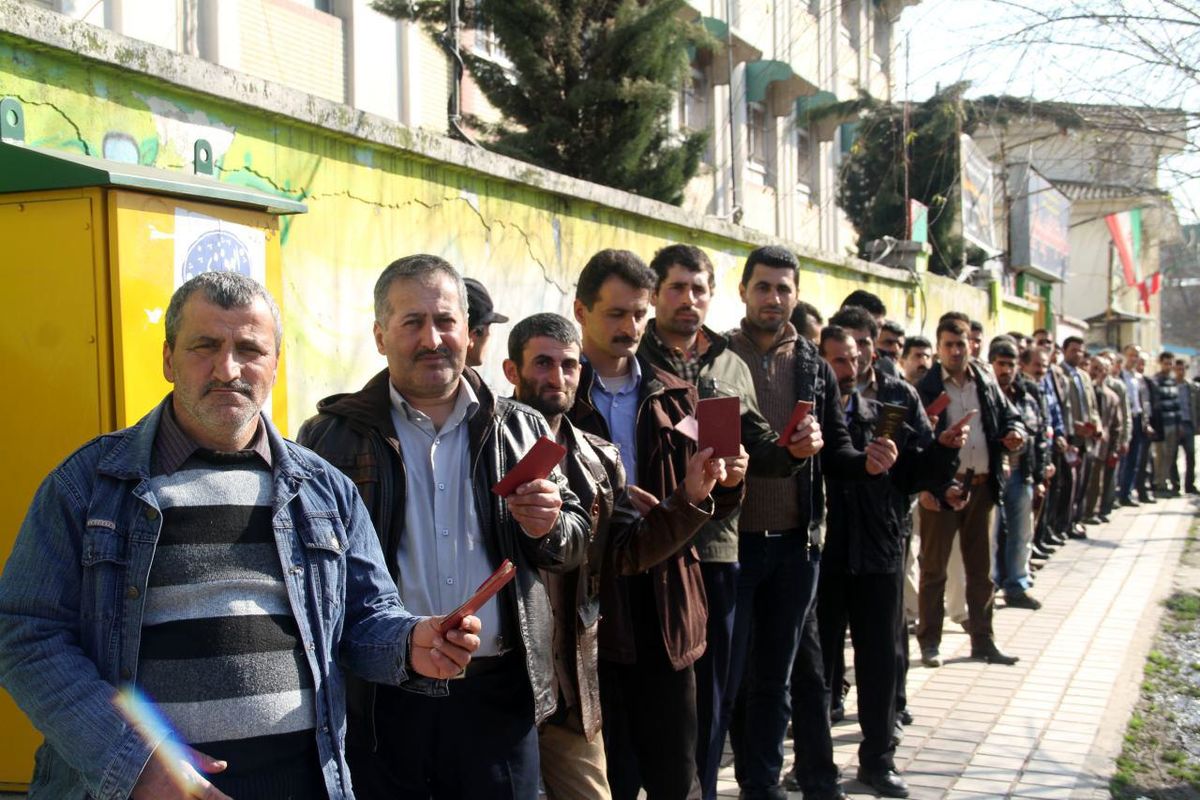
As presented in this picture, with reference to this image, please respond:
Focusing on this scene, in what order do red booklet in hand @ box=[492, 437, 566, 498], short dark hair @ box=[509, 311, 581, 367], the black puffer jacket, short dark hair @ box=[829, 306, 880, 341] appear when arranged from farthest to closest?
1. the black puffer jacket
2. short dark hair @ box=[829, 306, 880, 341]
3. short dark hair @ box=[509, 311, 581, 367]
4. red booklet in hand @ box=[492, 437, 566, 498]

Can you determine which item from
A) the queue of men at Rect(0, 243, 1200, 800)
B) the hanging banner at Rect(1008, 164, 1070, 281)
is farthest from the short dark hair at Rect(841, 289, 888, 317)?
the hanging banner at Rect(1008, 164, 1070, 281)

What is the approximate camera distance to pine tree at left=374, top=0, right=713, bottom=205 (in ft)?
39.0

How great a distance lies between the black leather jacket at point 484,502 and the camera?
3131mm

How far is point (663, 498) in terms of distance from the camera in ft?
14.4

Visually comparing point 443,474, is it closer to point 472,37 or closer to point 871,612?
point 871,612

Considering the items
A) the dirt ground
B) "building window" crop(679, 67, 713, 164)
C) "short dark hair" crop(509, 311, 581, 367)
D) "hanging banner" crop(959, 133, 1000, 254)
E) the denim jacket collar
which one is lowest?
the dirt ground

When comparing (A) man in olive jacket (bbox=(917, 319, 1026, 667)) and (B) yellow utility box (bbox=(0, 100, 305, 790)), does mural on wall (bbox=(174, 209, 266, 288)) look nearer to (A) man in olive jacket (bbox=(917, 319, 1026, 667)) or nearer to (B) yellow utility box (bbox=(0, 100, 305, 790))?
(B) yellow utility box (bbox=(0, 100, 305, 790))

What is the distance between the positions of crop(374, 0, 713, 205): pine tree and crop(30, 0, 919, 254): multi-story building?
0.67 meters

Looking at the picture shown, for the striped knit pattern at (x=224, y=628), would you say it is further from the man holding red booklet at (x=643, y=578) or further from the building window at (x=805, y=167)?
the building window at (x=805, y=167)

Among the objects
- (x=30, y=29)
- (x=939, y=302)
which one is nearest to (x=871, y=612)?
(x=30, y=29)

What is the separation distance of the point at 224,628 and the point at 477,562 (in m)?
0.86

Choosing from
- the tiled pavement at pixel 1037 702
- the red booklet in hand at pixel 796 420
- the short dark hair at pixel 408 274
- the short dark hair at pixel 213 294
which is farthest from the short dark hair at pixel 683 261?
the short dark hair at pixel 213 294

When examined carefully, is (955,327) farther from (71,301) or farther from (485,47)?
(485,47)

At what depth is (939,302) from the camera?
1742 cm
